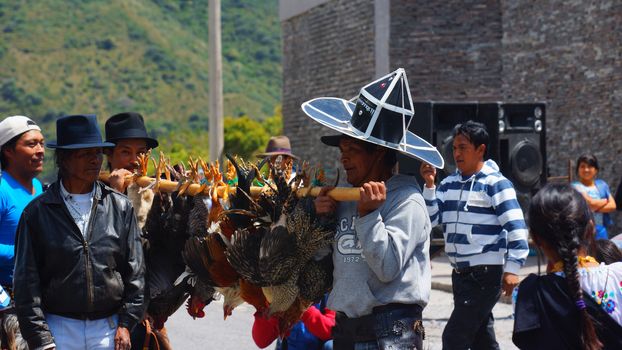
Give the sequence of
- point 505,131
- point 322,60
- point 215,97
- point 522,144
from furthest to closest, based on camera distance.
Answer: point 322,60 < point 215,97 < point 505,131 < point 522,144

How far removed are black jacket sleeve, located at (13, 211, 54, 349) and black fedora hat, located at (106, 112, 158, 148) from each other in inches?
48.4

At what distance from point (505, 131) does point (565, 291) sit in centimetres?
892

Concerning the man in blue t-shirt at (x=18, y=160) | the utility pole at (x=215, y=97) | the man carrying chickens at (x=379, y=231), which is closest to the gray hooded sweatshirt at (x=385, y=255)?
the man carrying chickens at (x=379, y=231)

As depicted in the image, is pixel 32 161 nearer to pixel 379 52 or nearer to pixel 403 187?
pixel 403 187

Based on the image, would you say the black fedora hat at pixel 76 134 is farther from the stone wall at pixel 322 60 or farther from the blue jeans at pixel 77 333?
the stone wall at pixel 322 60

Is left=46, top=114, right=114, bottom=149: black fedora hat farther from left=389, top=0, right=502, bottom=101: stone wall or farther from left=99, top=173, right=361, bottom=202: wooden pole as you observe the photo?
left=389, top=0, right=502, bottom=101: stone wall

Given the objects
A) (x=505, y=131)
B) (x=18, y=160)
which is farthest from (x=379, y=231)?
(x=505, y=131)

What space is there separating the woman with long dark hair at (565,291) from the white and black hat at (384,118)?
829mm

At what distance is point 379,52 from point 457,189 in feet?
45.1

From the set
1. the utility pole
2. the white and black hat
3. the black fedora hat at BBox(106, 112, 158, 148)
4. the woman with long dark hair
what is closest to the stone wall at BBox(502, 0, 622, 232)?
the utility pole

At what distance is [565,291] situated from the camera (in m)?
3.65

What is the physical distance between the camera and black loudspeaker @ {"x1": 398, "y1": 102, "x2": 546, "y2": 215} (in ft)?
39.7

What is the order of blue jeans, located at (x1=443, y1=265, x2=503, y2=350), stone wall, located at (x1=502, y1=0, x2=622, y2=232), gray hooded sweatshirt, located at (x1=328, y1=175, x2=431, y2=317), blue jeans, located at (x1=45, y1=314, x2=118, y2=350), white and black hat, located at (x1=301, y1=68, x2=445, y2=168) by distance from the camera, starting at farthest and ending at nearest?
stone wall, located at (x1=502, y1=0, x2=622, y2=232) → blue jeans, located at (x1=443, y1=265, x2=503, y2=350) → blue jeans, located at (x1=45, y1=314, x2=118, y2=350) → white and black hat, located at (x1=301, y1=68, x2=445, y2=168) → gray hooded sweatshirt, located at (x1=328, y1=175, x2=431, y2=317)

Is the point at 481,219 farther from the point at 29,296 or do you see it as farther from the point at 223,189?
the point at 29,296
